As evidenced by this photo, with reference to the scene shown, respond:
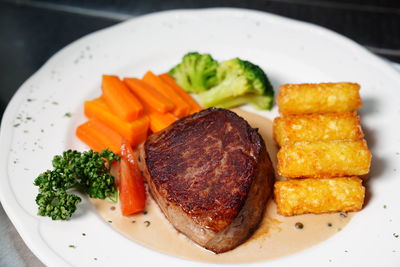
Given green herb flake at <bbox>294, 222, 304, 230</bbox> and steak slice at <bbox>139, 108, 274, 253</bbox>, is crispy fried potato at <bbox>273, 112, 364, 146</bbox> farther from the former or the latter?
green herb flake at <bbox>294, 222, 304, 230</bbox>

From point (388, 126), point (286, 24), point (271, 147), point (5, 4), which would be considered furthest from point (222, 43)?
point (5, 4)

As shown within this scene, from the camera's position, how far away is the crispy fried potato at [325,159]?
13.0 ft

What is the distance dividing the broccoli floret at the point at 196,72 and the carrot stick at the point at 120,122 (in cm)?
67

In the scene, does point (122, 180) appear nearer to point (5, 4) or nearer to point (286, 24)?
point (286, 24)

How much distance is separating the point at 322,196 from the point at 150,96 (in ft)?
5.90

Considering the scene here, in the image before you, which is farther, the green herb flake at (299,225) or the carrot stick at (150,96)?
the carrot stick at (150,96)

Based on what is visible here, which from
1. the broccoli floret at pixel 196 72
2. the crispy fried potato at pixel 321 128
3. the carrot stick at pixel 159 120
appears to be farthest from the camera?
the broccoli floret at pixel 196 72

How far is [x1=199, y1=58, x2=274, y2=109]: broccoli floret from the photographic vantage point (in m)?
4.83

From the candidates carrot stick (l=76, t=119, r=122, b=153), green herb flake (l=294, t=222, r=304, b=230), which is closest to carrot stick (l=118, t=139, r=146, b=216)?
carrot stick (l=76, t=119, r=122, b=153)

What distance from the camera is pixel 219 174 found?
A: 386 centimetres

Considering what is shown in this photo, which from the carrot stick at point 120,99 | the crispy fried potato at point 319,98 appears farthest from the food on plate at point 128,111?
the crispy fried potato at point 319,98

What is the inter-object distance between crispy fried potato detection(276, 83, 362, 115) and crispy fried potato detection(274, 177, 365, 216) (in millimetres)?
717

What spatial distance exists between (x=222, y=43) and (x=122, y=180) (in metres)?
2.16

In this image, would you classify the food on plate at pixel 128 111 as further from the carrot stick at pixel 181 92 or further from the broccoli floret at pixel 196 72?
the broccoli floret at pixel 196 72
